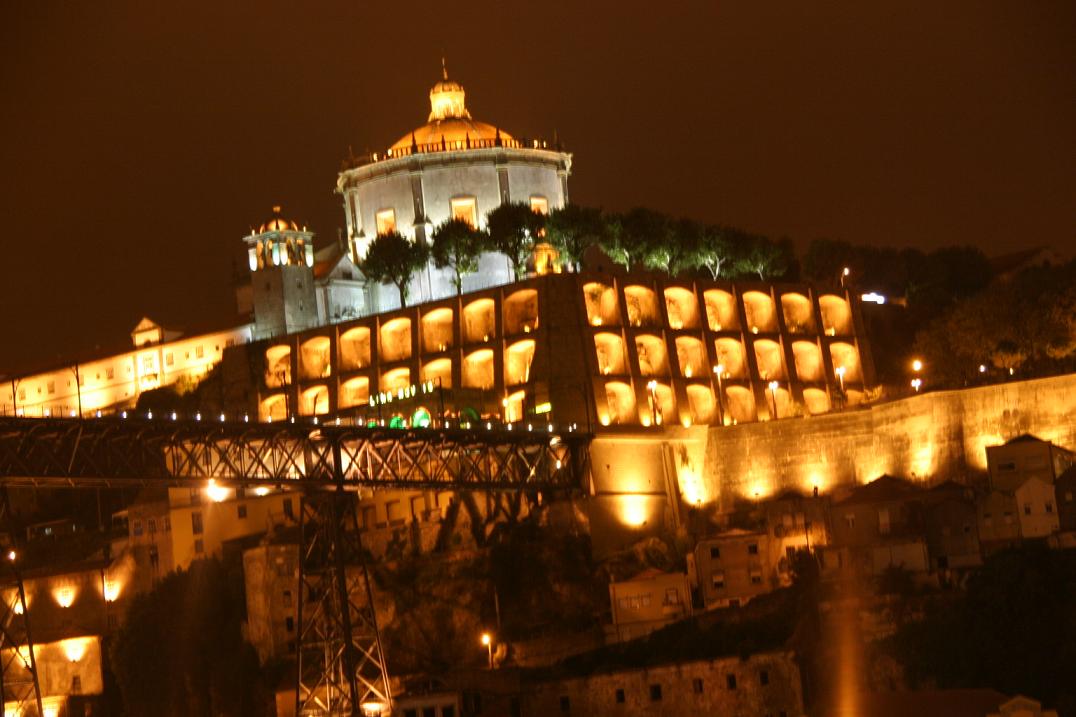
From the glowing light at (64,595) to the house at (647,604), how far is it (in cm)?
2926

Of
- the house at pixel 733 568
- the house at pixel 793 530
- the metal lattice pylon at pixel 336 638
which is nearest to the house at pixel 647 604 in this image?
the house at pixel 733 568

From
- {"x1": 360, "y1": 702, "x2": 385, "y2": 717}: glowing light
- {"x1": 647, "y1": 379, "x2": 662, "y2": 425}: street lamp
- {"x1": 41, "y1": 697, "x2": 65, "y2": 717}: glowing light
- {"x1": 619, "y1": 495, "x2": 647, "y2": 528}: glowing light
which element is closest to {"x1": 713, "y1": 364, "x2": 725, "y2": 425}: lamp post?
{"x1": 647, "y1": 379, "x2": 662, "y2": 425}: street lamp

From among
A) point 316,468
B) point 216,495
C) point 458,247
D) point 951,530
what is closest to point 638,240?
point 458,247

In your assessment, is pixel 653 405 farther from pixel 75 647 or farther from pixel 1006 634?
pixel 1006 634

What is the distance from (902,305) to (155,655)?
169 ft

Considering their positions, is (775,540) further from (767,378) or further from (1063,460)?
(767,378)

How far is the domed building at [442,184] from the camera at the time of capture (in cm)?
13125

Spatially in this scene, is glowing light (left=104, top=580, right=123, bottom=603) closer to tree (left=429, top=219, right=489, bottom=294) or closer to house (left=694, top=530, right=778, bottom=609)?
tree (left=429, top=219, right=489, bottom=294)

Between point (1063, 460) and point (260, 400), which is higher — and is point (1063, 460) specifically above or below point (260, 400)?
below

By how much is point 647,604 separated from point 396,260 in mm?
38158

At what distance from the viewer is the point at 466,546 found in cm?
9800

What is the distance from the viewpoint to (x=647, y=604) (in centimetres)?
9369

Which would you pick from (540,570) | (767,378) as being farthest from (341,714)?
(767,378)

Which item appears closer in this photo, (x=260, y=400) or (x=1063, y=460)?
(x=1063, y=460)
